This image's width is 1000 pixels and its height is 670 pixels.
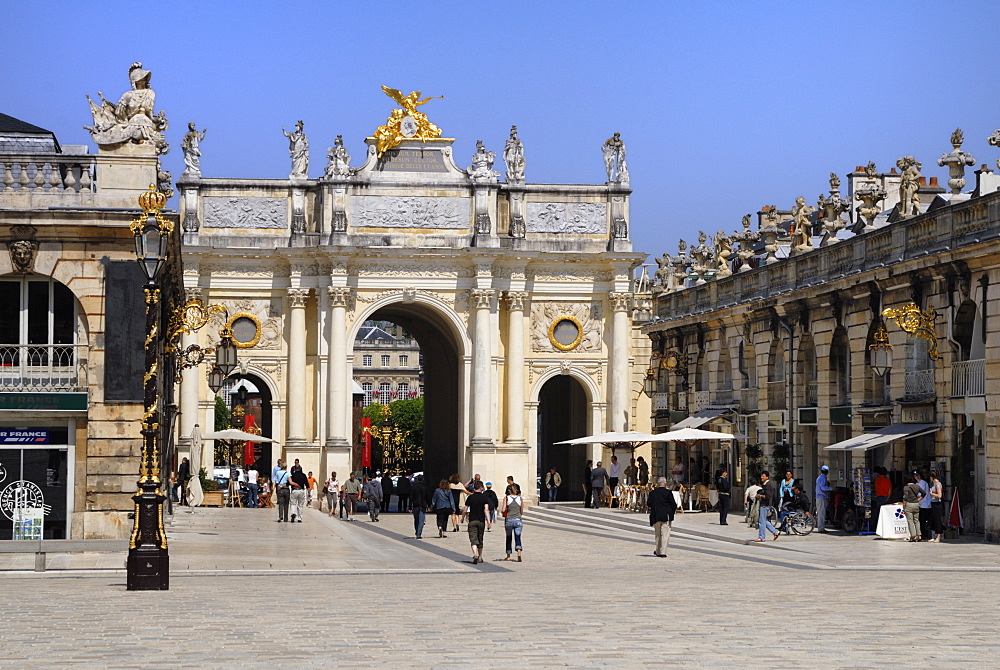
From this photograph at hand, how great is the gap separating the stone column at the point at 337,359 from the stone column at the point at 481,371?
15.6ft

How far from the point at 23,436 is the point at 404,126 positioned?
3827 cm

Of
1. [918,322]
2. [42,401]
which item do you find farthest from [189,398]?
[42,401]

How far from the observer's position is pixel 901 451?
119ft

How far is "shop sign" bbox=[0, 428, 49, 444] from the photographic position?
26031 millimetres

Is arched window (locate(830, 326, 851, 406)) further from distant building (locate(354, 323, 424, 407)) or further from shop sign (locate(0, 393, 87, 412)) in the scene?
distant building (locate(354, 323, 424, 407))

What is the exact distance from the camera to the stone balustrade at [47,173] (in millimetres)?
26062

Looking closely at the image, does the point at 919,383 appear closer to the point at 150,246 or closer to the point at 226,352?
the point at 226,352

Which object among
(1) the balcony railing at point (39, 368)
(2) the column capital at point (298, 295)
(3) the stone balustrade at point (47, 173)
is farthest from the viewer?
(2) the column capital at point (298, 295)

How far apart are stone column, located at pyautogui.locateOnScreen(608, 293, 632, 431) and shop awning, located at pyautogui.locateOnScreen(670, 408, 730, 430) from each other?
1080 cm

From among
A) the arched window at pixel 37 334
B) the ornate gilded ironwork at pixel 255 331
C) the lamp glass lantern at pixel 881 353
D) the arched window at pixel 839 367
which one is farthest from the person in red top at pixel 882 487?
the ornate gilded ironwork at pixel 255 331

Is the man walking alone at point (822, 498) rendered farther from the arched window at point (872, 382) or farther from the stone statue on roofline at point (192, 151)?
the stone statue on roofline at point (192, 151)

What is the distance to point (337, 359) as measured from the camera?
2448 inches

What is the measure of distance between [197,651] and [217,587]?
7308 mm

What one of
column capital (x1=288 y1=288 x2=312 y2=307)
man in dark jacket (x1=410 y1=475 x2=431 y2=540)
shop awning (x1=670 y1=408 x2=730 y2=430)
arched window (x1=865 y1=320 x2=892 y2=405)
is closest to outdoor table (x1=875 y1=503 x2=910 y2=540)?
arched window (x1=865 y1=320 x2=892 y2=405)
